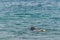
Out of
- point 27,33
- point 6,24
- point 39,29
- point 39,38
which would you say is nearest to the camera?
point 39,38

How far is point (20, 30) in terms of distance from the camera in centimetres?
1808

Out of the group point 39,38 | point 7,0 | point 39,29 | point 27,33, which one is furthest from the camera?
point 7,0

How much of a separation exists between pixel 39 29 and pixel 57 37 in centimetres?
237

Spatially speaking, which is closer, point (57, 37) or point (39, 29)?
point (57, 37)

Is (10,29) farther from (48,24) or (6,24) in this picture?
(48,24)

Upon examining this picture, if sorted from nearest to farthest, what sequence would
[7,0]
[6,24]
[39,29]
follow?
[39,29] → [6,24] → [7,0]

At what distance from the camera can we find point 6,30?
18.2 m

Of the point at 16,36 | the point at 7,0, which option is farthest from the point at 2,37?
the point at 7,0

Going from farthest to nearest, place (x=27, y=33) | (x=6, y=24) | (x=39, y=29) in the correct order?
(x=6, y=24) < (x=39, y=29) < (x=27, y=33)

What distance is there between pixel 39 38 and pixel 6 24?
194 inches

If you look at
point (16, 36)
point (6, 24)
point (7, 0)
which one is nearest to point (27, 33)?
point (16, 36)

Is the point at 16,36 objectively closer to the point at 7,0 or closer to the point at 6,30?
the point at 6,30

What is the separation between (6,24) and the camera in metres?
20.3

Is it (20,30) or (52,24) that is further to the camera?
(52,24)
